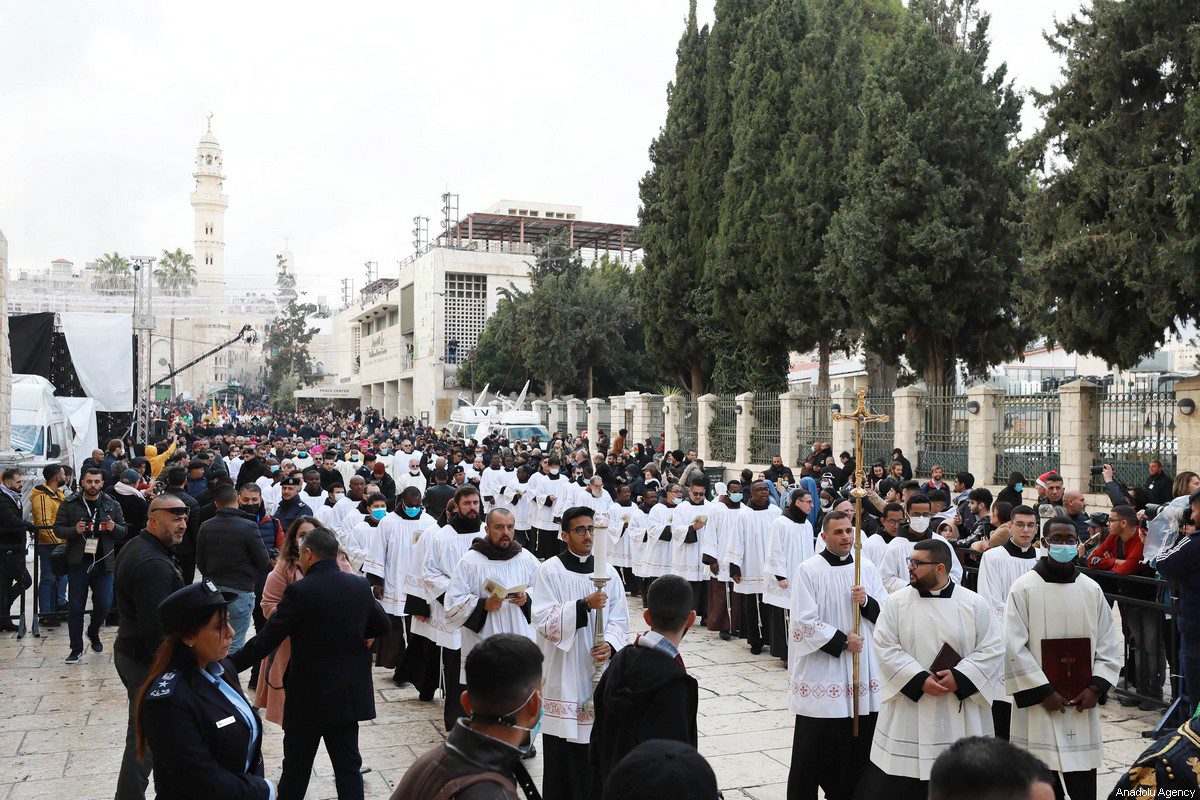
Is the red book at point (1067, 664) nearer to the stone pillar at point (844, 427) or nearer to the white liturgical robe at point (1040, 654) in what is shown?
the white liturgical robe at point (1040, 654)

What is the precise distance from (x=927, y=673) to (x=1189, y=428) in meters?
11.6

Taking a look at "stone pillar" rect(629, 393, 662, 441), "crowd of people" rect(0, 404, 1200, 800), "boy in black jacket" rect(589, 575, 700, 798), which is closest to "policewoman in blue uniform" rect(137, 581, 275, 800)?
"crowd of people" rect(0, 404, 1200, 800)

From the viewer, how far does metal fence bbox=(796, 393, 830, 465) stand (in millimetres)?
22273

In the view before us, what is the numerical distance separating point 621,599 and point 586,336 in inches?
1473

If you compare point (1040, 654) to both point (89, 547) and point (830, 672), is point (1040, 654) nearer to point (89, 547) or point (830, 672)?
point (830, 672)

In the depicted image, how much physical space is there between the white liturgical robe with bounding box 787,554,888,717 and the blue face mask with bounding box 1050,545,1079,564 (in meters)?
1.09

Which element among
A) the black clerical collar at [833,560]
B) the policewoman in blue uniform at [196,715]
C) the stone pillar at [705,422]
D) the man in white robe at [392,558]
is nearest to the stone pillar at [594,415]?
the stone pillar at [705,422]

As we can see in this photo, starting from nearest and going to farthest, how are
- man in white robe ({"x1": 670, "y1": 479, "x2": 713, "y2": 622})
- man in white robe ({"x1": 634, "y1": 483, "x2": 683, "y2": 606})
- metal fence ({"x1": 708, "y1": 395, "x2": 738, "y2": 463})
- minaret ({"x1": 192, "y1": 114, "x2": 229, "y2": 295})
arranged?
man in white robe ({"x1": 670, "y1": 479, "x2": 713, "y2": 622}), man in white robe ({"x1": 634, "y1": 483, "x2": 683, "y2": 606}), metal fence ({"x1": 708, "y1": 395, "x2": 738, "y2": 463}), minaret ({"x1": 192, "y1": 114, "x2": 229, "y2": 295})

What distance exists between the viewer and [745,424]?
2481cm

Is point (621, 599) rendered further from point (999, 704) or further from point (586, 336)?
point (586, 336)

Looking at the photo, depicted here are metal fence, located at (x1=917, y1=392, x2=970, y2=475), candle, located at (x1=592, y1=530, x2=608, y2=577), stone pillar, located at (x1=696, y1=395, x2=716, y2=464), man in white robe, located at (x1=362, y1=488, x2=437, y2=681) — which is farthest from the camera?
stone pillar, located at (x1=696, y1=395, x2=716, y2=464)

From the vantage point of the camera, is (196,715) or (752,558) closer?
(196,715)

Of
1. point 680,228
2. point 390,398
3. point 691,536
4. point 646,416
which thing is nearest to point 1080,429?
point 691,536

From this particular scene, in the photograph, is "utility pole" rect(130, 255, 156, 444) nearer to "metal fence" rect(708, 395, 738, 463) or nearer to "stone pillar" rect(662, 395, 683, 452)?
"stone pillar" rect(662, 395, 683, 452)
